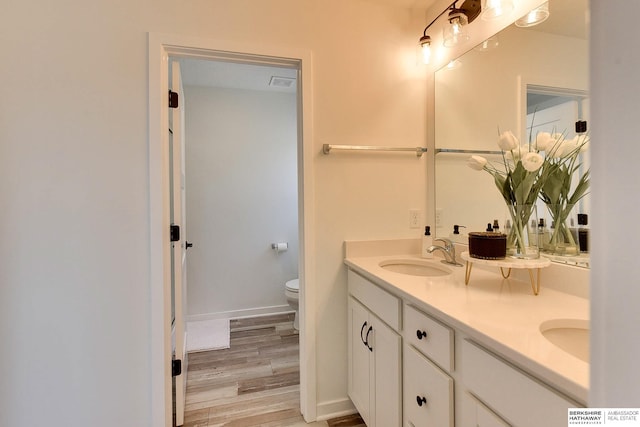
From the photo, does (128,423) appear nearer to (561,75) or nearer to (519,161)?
(519,161)

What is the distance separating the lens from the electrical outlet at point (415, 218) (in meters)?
1.84

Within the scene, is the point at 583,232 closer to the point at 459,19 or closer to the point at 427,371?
the point at 427,371

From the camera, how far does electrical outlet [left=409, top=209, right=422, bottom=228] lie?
1842 mm

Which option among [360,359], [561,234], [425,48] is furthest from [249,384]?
[425,48]

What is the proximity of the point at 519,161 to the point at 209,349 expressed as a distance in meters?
2.52

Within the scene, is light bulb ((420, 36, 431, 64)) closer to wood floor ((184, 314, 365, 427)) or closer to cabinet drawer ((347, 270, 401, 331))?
cabinet drawer ((347, 270, 401, 331))

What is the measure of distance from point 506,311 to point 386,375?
63cm

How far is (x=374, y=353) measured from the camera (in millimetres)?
1400

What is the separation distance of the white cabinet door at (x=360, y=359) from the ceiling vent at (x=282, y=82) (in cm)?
216

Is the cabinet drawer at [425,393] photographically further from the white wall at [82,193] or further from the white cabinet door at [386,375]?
the white wall at [82,193]

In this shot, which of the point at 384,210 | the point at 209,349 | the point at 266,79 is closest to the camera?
the point at 384,210

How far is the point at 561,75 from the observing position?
3.73 feet

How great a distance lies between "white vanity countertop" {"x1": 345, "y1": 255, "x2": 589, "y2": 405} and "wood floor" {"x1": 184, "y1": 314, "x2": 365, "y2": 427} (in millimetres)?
1004

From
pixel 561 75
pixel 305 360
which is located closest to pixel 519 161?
pixel 561 75
